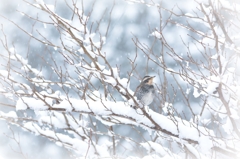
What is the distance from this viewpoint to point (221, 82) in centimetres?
291

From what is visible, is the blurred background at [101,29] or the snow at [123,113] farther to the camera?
the blurred background at [101,29]

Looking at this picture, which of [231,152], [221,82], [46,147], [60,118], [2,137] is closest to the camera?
[221,82]

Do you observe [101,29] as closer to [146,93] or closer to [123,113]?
[146,93]

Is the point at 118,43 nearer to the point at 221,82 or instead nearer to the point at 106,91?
the point at 106,91

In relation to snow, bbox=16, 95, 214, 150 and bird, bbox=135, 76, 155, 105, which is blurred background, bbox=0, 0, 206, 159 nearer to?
bird, bbox=135, 76, 155, 105

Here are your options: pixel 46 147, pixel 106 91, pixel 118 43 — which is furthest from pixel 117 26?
pixel 106 91

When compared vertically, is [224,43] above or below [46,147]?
below

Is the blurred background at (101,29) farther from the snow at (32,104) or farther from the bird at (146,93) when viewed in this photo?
the snow at (32,104)

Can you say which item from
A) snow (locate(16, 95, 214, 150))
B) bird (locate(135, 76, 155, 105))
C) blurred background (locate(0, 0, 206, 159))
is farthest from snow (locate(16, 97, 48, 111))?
blurred background (locate(0, 0, 206, 159))

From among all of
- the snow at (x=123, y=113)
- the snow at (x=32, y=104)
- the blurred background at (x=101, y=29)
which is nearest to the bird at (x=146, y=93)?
the snow at (x=123, y=113)

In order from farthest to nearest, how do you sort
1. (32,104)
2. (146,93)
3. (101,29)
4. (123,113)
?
(101,29) → (146,93) → (123,113) → (32,104)

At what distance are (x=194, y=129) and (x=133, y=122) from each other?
0.69 metres

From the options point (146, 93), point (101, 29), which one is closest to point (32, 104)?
point (146, 93)

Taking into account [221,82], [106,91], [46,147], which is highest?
[46,147]
